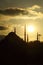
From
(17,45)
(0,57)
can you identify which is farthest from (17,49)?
(0,57)

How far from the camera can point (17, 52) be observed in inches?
893

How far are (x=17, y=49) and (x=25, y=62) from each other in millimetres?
1574

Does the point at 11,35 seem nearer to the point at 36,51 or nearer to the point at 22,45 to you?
the point at 22,45

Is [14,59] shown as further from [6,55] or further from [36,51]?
[36,51]

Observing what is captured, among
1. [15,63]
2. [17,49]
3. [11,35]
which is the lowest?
[15,63]

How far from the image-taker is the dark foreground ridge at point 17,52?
2219 cm

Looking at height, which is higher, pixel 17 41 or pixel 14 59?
pixel 17 41

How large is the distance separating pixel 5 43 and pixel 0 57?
1512 millimetres

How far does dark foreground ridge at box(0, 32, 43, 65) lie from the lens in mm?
22188

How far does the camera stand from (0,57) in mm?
22219

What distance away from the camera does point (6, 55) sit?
2244 centimetres

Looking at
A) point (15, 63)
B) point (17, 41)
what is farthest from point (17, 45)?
point (15, 63)

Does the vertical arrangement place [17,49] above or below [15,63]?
above

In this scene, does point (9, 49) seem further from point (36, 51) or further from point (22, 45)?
point (36, 51)
